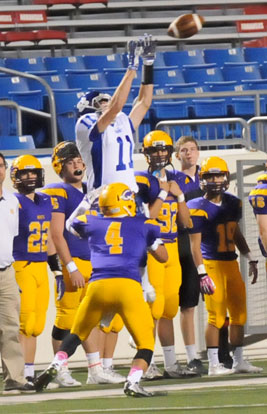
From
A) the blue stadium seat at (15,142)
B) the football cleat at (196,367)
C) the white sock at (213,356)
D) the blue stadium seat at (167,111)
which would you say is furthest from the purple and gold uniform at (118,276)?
the blue stadium seat at (167,111)

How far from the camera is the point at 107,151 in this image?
27.0 ft

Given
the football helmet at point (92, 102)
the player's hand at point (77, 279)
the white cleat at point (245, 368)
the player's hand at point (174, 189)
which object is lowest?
the white cleat at point (245, 368)

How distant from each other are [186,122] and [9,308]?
10.7 feet

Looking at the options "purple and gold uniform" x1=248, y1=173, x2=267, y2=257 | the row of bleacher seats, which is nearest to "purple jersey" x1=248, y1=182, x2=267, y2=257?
"purple and gold uniform" x1=248, y1=173, x2=267, y2=257

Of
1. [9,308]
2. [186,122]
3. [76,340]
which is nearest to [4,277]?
[9,308]

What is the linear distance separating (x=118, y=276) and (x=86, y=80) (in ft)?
27.6

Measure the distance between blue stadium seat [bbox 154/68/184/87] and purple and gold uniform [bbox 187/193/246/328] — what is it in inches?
288

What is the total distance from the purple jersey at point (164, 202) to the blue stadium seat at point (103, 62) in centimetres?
829

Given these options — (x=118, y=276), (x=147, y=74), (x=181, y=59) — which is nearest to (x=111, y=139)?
(x=147, y=74)

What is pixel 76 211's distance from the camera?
8336 millimetres

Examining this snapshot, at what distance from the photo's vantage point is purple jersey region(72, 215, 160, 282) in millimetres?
7547

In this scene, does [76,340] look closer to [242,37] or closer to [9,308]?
[9,308]

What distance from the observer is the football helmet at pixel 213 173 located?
901 cm

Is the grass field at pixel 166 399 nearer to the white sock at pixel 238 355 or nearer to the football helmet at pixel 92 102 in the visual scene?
the white sock at pixel 238 355
